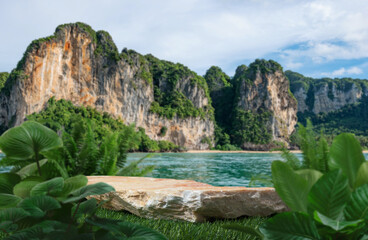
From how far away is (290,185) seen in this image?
2.27 feet

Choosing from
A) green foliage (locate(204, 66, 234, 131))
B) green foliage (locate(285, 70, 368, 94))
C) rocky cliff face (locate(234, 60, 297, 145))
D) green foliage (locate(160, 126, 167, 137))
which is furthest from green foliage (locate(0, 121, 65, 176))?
green foliage (locate(285, 70, 368, 94))

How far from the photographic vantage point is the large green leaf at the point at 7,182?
0.91m

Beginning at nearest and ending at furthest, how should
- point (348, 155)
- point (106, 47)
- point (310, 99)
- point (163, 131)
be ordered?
point (348, 155) → point (106, 47) → point (163, 131) → point (310, 99)

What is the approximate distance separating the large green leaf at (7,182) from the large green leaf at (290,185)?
0.84 metres

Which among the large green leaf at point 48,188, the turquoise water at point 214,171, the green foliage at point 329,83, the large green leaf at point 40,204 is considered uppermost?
the green foliage at point 329,83

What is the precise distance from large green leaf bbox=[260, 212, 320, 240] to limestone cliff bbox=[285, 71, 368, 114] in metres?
101

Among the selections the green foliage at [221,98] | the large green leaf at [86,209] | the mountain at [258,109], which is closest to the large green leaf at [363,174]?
the large green leaf at [86,209]

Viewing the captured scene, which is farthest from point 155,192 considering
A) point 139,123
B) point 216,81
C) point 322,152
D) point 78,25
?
point 216,81

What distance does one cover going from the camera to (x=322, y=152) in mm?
2225

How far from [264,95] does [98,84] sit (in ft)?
132

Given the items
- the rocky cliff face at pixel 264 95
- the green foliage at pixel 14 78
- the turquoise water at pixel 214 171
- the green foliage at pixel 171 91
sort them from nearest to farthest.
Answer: the turquoise water at pixel 214 171 < the green foliage at pixel 14 78 < the green foliage at pixel 171 91 < the rocky cliff face at pixel 264 95

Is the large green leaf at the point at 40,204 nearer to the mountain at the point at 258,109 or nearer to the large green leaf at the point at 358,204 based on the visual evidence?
the large green leaf at the point at 358,204

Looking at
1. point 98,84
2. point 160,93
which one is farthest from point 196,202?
point 160,93

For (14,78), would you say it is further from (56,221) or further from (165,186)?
(56,221)
